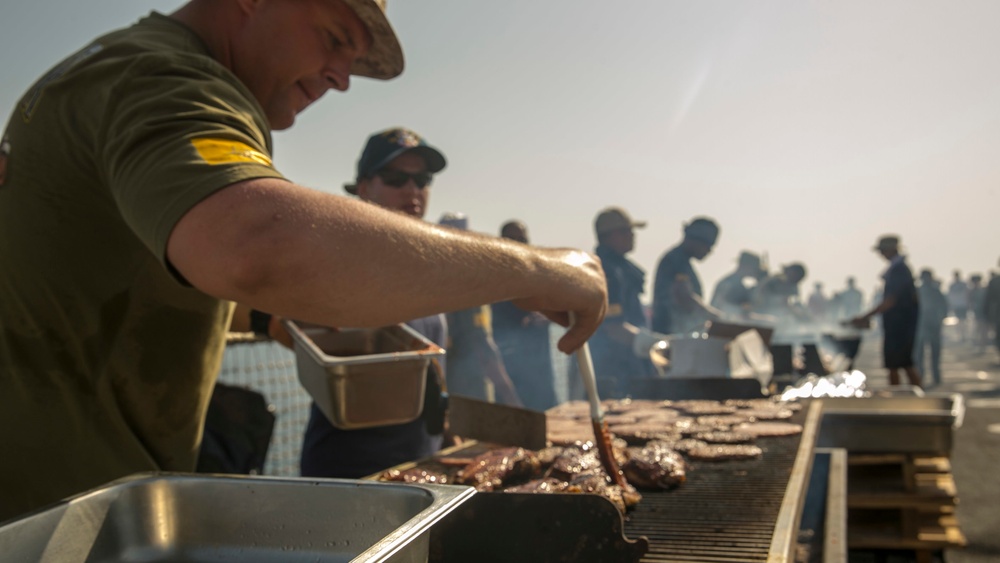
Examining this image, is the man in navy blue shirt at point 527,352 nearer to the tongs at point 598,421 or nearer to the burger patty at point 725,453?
the burger patty at point 725,453

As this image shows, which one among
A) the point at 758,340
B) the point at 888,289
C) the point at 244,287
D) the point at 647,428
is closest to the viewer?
the point at 244,287

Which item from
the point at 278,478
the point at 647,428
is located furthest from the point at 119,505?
the point at 647,428

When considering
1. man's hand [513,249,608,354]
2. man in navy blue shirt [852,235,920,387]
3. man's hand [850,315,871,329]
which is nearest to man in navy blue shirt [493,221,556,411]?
man's hand [513,249,608,354]

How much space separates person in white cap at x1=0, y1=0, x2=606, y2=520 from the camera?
1.17 metres

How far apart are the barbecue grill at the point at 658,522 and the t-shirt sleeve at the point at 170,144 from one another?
3.00 ft

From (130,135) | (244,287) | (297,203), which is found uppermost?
(130,135)

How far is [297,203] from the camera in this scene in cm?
118

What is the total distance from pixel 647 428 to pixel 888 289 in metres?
8.96

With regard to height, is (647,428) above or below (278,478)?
below

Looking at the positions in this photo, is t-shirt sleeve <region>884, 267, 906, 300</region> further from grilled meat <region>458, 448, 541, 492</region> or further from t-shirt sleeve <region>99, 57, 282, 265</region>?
t-shirt sleeve <region>99, 57, 282, 265</region>

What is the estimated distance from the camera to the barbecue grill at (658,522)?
149 centimetres

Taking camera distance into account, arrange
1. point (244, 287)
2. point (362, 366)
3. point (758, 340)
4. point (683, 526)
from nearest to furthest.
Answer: point (244, 287) < point (683, 526) < point (362, 366) < point (758, 340)

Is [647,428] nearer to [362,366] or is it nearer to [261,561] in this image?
[362,366]

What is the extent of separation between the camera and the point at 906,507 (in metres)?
4.71
